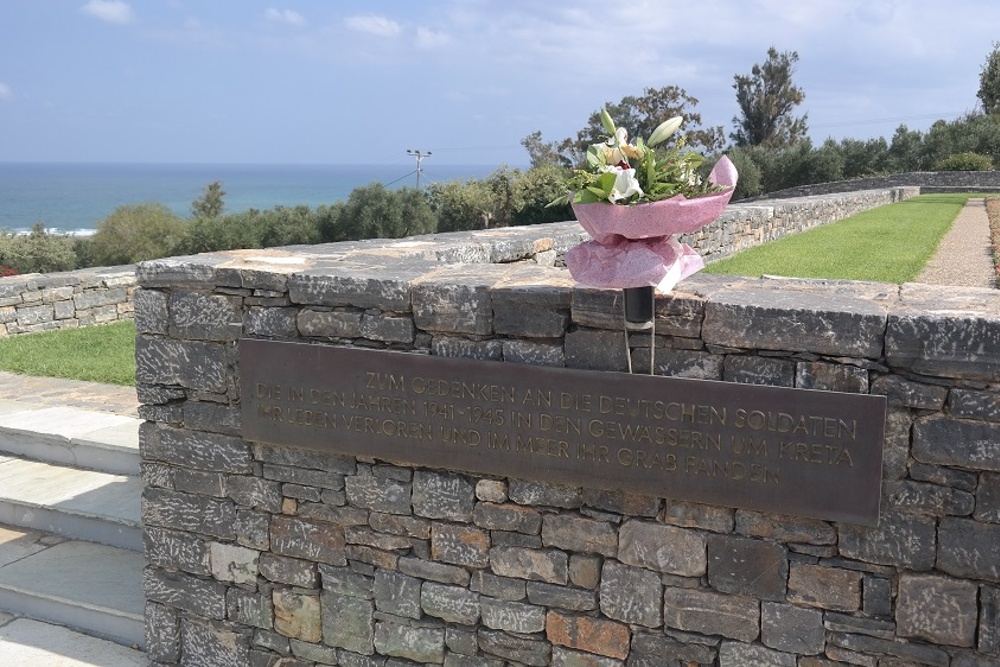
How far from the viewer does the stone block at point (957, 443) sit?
2533 mm

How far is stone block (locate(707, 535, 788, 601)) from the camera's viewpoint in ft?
9.38

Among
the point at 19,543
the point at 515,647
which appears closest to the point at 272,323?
the point at 515,647

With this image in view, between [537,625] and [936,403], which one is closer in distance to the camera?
[936,403]

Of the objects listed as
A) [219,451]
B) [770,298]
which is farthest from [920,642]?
[219,451]

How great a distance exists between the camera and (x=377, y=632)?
354 centimetres

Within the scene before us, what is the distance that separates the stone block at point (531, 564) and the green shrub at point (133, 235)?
31.4 metres

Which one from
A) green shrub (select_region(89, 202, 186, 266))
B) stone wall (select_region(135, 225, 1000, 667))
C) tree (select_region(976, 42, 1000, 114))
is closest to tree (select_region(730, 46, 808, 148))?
tree (select_region(976, 42, 1000, 114))

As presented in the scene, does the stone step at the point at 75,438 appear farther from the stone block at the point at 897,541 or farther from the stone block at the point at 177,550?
the stone block at the point at 897,541

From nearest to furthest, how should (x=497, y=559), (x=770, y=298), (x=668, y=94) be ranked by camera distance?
1. (x=770, y=298)
2. (x=497, y=559)
3. (x=668, y=94)

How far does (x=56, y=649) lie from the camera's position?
161 inches

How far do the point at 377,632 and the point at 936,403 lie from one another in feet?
7.37

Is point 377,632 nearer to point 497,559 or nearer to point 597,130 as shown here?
point 497,559

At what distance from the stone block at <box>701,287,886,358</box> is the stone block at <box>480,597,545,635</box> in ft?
4.00

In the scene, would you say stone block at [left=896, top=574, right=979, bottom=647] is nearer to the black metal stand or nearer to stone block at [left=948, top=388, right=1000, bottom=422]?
stone block at [left=948, top=388, right=1000, bottom=422]
